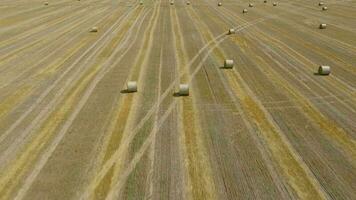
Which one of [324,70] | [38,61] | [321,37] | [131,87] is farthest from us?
[321,37]

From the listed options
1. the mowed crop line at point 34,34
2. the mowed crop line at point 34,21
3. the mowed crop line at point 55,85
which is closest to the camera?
the mowed crop line at point 55,85

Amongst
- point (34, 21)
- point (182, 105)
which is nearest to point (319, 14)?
point (34, 21)

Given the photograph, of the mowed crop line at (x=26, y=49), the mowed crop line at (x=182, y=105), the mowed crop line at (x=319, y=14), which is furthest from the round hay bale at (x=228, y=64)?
the mowed crop line at (x=319, y=14)

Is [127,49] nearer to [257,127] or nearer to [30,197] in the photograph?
[257,127]

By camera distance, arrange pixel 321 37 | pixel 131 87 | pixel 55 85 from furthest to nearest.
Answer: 1. pixel 321 37
2. pixel 55 85
3. pixel 131 87

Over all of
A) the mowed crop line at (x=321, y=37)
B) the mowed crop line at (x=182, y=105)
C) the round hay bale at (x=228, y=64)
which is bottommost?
the mowed crop line at (x=321, y=37)

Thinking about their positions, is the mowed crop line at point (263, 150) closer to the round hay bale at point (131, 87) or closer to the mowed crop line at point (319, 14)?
the round hay bale at point (131, 87)

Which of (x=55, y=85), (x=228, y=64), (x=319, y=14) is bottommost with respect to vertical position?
(x=319, y=14)

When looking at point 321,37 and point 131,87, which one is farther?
point 321,37

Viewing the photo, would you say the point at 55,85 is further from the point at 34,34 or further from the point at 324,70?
the point at 34,34

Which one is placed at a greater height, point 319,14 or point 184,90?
point 184,90
